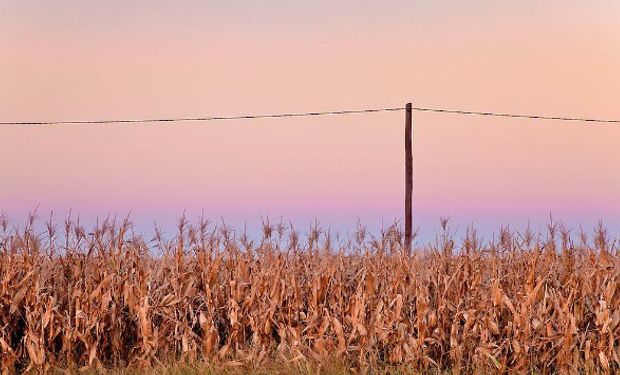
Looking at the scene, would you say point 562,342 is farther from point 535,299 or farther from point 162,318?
point 162,318

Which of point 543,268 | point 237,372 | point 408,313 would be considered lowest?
point 237,372

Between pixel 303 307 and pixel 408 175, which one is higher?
pixel 408 175

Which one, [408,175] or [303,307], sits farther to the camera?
[408,175]

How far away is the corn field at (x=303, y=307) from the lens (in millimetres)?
11375

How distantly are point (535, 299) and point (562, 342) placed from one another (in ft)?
2.20

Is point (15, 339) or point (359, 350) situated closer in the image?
point (359, 350)

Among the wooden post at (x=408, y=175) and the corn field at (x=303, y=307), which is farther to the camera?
the wooden post at (x=408, y=175)

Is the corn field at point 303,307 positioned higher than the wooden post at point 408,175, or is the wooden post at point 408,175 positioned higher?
the wooden post at point 408,175

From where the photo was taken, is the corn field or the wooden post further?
the wooden post

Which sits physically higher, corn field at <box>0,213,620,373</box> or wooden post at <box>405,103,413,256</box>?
wooden post at <box>405,103,413,256</box>

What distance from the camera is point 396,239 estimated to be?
1328cm

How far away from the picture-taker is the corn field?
1138 cm

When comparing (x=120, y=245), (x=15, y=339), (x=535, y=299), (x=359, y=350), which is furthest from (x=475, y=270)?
(x=15, y=339)

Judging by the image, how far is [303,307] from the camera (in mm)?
12367
